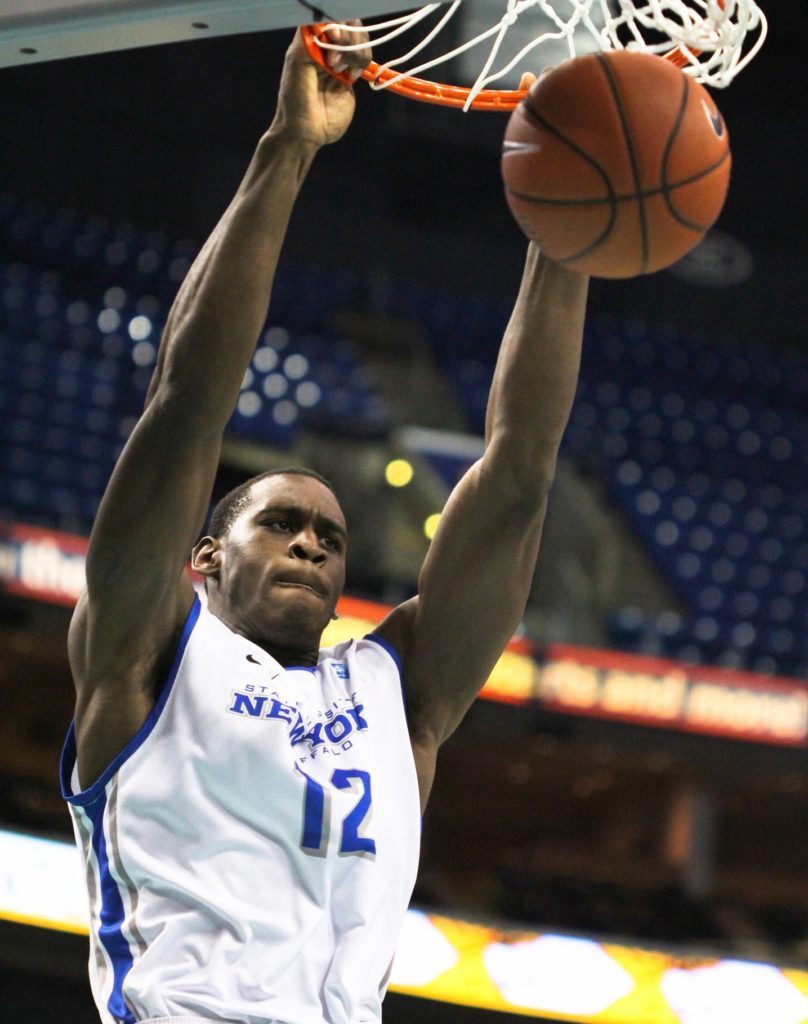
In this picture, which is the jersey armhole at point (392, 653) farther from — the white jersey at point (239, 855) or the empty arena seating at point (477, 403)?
the empty arena seating at point (477, 403)

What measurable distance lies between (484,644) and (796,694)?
8.17 meters

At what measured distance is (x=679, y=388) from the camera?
1274 centimetres

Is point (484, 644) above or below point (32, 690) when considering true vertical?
above

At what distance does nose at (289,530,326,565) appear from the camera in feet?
8.20

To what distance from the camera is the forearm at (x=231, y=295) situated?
2.15 metres

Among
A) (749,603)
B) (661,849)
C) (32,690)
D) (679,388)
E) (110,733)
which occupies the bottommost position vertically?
(661,849)

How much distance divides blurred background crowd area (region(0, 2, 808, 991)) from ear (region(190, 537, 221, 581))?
6978 millimetres

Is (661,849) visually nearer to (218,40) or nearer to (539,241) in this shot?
(218,40)

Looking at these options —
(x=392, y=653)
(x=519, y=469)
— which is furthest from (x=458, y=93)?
(x=392, y=653)

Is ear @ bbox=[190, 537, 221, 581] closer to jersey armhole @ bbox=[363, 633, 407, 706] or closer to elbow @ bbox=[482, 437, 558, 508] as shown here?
jersey armhole @ bbox=[363, 633, 407, 706]

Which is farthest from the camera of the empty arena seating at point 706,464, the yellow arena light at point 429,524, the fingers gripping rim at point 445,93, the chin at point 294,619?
the empty arena seating at point 706,464

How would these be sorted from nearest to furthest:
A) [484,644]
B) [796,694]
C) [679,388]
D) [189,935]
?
[189,935] < [484,644] < [796,694] < [679,388]

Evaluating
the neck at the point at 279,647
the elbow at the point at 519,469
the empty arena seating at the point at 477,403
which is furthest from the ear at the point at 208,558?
the empty arena seating at the point at 477,403

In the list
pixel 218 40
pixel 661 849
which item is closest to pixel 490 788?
pixel 661 849
